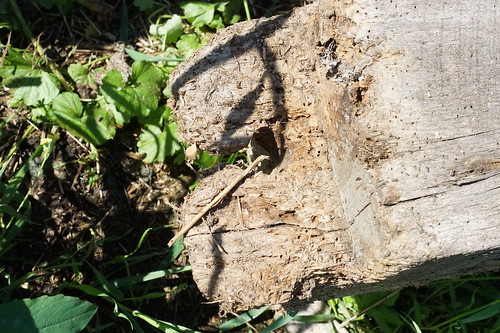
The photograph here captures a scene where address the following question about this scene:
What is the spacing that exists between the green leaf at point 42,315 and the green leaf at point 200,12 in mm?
1510

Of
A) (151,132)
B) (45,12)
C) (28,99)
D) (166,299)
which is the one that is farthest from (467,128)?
(45,12)

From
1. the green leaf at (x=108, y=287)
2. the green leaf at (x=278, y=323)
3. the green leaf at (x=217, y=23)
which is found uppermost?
the green leaf at (x=217, y=23)

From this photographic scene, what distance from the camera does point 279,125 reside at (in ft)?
6.79

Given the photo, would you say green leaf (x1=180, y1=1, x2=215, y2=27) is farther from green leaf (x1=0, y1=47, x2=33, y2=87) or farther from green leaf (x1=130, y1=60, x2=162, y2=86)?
green leaf (x1=0, y1=47, x2=33, y2=87)

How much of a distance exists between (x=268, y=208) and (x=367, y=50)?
666 mm

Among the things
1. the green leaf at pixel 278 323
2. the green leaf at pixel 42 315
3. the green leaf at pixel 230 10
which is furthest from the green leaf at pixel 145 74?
the green leaf at pixel 278 323

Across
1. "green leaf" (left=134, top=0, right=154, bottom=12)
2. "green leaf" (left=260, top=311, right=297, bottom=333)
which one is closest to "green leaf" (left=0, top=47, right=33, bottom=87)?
"green leaf" (left=134, top=0, right=154, bottom=12)

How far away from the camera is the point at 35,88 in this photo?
101 inches

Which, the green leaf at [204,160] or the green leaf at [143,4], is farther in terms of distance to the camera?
the green leaf at [143,4]

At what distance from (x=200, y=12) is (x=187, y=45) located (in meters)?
0.18

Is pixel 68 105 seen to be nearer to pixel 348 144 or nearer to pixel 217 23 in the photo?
pixel 217 23

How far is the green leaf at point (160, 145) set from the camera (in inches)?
101

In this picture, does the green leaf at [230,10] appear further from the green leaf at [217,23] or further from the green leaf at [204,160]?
the green leaf at [204,160]

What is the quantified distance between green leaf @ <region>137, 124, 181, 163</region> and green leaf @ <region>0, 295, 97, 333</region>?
85 cm
